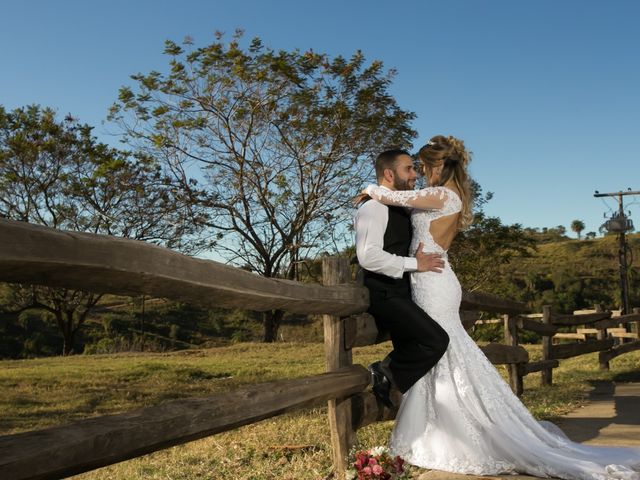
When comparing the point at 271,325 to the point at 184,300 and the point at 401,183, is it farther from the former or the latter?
the point at 184,300

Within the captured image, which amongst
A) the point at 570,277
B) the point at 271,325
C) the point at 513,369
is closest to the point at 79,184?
the point at 271,325

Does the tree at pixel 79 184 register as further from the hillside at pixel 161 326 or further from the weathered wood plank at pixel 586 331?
the weathered wood plank at pixel 586 331

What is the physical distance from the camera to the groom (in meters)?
4.41

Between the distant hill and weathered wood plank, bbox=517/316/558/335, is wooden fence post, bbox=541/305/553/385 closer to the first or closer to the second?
weathered wood plank, bbox=517/316/558/335

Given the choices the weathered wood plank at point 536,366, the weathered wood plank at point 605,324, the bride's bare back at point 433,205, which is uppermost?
the bride's bare back at point 433,205

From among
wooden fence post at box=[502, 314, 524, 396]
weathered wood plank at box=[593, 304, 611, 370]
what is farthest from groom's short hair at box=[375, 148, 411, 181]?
weathered wood plank at box=[593, 304, 611, 370]

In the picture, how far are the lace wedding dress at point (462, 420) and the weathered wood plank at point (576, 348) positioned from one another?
7.31 m

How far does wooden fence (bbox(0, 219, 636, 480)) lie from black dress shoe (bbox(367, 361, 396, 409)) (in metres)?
Answer: 0.08

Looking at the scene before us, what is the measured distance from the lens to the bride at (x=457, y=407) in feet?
13.0

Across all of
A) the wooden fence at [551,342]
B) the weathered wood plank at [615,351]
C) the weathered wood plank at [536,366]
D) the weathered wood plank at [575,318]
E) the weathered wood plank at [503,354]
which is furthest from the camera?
the weathered wood plank at [615,351]

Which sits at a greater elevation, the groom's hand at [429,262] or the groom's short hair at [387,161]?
the groom's short hair at [387,161]

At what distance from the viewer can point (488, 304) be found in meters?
7.70

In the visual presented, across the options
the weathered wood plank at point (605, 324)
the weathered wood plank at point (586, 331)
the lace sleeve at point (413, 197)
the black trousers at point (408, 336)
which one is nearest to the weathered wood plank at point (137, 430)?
the black trousers at point (408, 336)

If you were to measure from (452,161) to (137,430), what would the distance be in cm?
290
